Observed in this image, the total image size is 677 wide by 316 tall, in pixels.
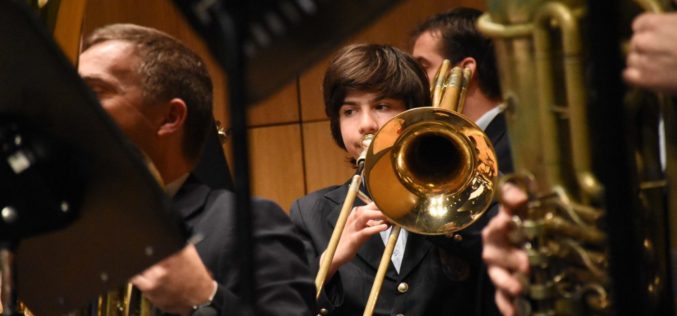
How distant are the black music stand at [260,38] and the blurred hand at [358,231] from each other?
1.32 meters

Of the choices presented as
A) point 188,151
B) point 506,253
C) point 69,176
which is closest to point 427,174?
point 188,151

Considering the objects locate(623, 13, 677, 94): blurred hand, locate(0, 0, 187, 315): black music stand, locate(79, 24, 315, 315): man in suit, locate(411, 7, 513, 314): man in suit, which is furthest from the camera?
locate(411, 7, 513, 314): man in suit

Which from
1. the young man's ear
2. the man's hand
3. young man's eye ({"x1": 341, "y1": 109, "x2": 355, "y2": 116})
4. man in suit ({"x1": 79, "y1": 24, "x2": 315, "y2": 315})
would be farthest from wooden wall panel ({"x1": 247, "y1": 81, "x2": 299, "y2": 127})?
the man's hand

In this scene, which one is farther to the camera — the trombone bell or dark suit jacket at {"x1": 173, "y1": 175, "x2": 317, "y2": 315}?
the trombone bell

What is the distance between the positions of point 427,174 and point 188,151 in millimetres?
567

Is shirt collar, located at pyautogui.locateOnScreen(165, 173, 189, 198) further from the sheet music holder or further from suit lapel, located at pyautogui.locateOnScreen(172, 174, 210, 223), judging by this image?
the sheet music holder

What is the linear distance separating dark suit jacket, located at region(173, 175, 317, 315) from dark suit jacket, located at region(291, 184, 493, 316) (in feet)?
1.48

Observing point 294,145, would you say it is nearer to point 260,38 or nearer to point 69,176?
point 69,176

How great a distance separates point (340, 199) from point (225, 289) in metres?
0.88

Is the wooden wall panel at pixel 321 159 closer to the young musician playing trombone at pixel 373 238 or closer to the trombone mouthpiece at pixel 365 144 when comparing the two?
the young musician playing trombone at pixel 373 238

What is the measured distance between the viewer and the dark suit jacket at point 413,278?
2.33m

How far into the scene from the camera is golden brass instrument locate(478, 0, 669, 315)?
4.39ft

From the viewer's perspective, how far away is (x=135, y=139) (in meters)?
1.94

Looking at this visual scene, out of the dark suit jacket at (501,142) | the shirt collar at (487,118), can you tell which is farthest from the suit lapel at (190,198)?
the shirt collar at (487,118)
